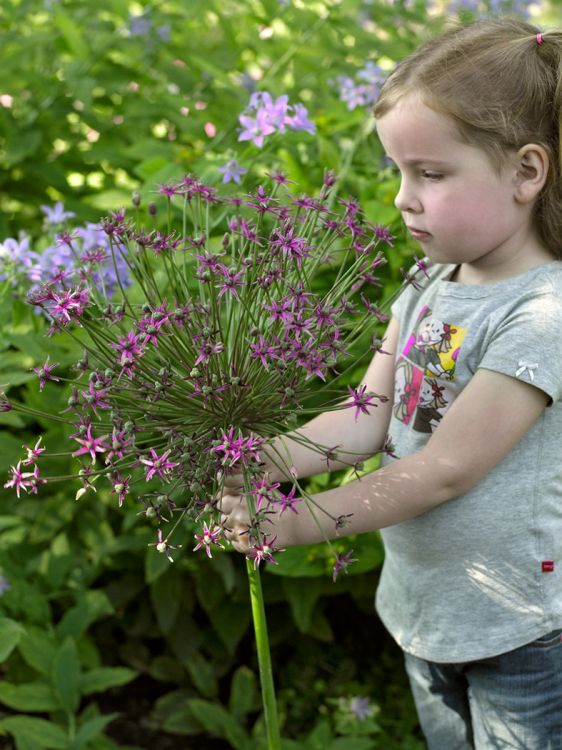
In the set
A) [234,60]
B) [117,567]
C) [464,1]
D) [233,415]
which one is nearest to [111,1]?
[234,60]

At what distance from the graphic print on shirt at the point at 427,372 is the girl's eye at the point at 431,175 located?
0.82 feet

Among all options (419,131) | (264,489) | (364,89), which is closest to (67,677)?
(264,489)

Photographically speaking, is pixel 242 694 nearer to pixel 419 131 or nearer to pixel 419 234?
pixel 419 234

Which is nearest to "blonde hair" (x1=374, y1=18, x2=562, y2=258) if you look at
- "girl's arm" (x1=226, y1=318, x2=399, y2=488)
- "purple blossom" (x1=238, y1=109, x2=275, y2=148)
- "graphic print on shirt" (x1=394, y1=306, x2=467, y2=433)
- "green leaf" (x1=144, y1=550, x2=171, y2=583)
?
"graphic print on shirt" (x1=394, y1=306, x2=467, y2=433)

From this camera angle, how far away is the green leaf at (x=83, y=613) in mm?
2418

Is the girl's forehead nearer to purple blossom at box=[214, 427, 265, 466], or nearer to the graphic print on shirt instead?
the graphic print on shirt

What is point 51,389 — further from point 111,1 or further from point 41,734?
point 111,1

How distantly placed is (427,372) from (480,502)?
0.75 ft

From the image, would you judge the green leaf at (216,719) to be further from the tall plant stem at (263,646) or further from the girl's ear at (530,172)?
the girl's ear at (530,172)

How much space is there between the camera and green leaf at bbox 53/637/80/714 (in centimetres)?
224

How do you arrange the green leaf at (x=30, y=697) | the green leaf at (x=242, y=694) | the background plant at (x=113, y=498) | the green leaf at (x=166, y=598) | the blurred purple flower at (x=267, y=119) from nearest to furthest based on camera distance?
the blurred purple flower at (x=267, y=119)
the green leaf at (x=30, y=697)
the background plant at (x=113, y=498)
the green leaf at (x=242, y=694)
the green leaf at (x=166, y=598)

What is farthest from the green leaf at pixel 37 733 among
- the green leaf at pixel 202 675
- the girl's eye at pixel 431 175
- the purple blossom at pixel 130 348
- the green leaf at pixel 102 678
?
the girl's eye at pixel 431 175

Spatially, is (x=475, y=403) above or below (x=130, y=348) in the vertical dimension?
below

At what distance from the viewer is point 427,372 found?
1.62m
